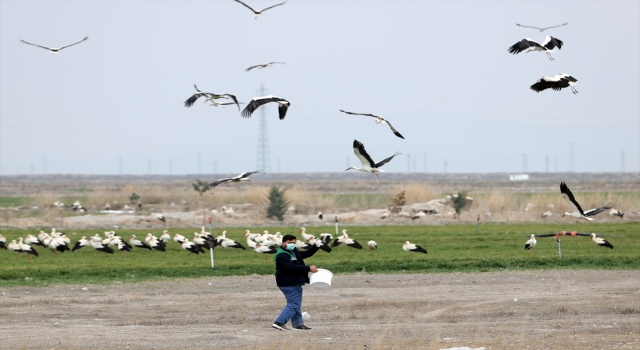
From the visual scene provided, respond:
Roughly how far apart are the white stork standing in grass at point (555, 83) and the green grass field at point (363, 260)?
9615mm

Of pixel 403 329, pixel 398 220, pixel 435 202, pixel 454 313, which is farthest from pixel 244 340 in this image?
pixel 435 202

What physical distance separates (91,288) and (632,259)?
47.5ft

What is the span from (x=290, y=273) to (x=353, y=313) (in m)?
3.08

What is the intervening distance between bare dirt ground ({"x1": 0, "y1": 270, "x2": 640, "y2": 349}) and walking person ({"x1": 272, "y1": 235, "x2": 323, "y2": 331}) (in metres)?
0.34

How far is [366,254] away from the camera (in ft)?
93.6

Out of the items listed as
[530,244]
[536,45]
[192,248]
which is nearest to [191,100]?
[536,45]

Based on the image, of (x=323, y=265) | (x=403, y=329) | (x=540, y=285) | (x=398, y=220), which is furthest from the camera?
(x=398, y=220)

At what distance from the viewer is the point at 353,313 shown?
16594 mm

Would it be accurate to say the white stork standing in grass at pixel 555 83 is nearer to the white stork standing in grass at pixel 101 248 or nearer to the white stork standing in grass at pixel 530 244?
the white stork standing in grass at pixel 530 244

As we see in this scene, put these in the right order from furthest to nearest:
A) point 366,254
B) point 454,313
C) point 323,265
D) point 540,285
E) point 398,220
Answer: point 398,220
point 366,254
point 323,265
point 540,285
point 454,313

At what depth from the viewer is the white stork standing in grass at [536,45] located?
52.9 ft

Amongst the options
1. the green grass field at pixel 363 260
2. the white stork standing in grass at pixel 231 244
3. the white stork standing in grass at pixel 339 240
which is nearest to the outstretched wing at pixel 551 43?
the green grass field at pixel 363 260

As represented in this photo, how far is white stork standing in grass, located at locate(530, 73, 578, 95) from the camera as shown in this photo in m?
15.4

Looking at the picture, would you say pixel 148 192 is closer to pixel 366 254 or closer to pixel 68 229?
pixel 68 229
